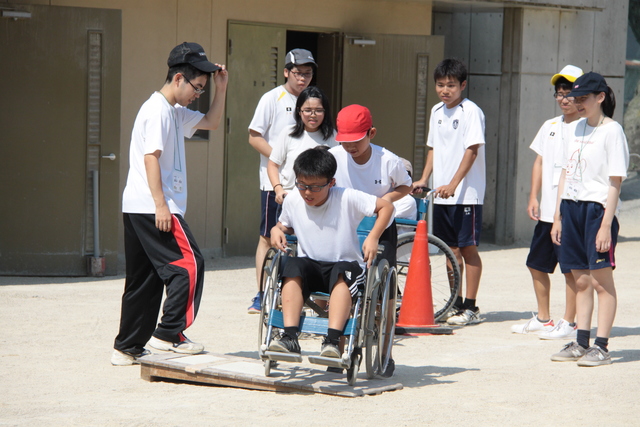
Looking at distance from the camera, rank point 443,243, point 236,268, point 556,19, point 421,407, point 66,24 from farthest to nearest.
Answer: point 556,19 < point 236,268 < point 66,24 < point 443,243 < point 421,407

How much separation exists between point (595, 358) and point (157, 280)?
104 inches

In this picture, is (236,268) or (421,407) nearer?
(421,407)

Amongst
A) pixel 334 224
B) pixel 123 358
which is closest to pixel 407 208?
pixel 334 224

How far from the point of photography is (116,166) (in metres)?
8.82

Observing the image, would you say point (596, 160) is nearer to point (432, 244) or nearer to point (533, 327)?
point (533, 327)

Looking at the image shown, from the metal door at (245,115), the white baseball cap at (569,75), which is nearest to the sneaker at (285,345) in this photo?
the white baseball cap at (569,75)

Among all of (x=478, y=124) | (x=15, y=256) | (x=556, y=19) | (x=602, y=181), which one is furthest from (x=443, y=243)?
(x=556, y=19)

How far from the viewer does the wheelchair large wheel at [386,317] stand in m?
5.08

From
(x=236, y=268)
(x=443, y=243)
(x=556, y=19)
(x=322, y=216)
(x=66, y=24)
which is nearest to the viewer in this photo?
(x=322, y=216)

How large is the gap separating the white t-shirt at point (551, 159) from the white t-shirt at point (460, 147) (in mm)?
477

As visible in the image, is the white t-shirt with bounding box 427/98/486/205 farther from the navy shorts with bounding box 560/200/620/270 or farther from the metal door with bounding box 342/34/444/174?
the metal door with bounding box 342/34/444/174

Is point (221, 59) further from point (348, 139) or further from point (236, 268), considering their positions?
point (348, 139)

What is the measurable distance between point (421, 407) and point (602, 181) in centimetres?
198

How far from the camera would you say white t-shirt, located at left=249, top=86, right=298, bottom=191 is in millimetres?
7234
